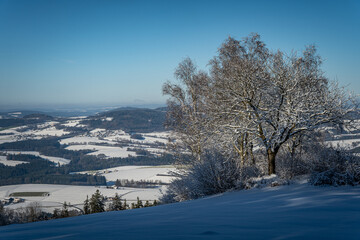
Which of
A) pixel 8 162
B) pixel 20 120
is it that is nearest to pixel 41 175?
pixel 8 162

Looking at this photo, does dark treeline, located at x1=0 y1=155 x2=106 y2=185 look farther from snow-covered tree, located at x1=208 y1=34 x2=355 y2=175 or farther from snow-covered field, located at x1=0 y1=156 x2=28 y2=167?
snow-covered tree, located at x1=208 y1=34 x2=355 y2=175

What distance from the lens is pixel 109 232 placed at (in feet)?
8.39

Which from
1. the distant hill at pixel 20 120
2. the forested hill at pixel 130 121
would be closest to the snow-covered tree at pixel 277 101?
the forested hill at pixel 130 121

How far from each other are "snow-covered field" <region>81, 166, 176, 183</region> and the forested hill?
5337 cm

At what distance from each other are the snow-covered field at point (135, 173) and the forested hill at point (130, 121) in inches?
2101

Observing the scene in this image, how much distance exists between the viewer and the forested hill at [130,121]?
129875 mm

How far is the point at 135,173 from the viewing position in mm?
66625

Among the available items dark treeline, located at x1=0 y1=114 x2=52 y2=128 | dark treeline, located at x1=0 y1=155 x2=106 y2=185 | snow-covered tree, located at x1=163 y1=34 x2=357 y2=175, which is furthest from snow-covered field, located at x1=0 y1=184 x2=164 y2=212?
dark treeline, located at x1=0 y1=114 x2=52 y2=128

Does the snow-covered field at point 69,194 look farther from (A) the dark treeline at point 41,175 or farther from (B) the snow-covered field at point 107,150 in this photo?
(B) the snow-covered field at point 107,150

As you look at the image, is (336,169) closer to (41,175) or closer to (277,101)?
(277,101)

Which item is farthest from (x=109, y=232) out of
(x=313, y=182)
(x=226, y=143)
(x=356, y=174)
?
(x=226, y=143)

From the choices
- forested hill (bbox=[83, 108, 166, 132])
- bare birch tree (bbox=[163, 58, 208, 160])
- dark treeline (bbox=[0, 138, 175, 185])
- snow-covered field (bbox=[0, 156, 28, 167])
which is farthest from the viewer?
forested hill (bbox=[83, 108, 166, 132])

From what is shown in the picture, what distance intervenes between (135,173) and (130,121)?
76228 millimetres

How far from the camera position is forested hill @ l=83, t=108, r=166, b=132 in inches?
5113
